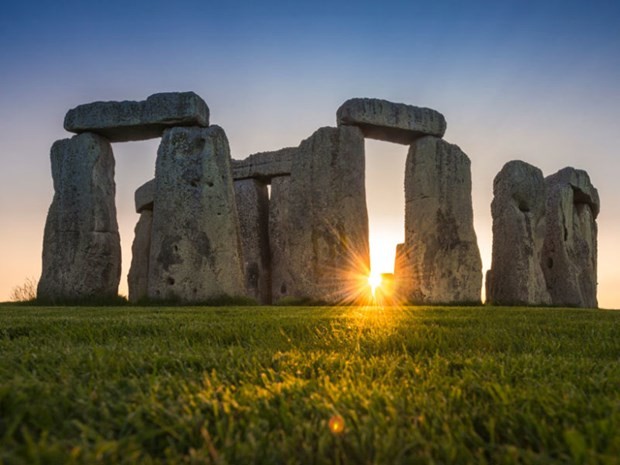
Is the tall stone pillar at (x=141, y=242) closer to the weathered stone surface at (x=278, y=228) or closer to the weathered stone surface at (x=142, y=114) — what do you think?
the weathered stone surface at (x=278, y=228)

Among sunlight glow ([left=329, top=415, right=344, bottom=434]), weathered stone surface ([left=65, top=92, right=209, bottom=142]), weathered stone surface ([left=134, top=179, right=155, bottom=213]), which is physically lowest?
sunlight glow ([left=329, top=415, right=344, bottom=434])

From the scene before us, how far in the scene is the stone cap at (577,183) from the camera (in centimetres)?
1294

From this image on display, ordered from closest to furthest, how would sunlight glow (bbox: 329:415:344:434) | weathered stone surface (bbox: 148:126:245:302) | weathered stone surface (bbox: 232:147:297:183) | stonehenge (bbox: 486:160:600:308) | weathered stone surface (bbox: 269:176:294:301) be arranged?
1. sunlight glow (bbox: 329:415:344:434)
2. weathered stone surface (bbox: 148:126:245:302)
3. stonehenge (bbox: 486:160:600:308)
4. weathered stone surface (bbox: 269:176:294:301)
5. weathered stone surface (bbox: 232:147:297:183)

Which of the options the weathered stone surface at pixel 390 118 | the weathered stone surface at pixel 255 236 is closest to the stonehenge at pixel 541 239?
the weathered stone surface at pixel 390 118

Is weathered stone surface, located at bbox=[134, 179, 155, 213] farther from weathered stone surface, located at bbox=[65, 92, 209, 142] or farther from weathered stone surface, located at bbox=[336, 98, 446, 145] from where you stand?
weathered stone surface, located at bbox=[336, 98, 446, 145]

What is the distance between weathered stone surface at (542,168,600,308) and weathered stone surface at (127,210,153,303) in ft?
32.8

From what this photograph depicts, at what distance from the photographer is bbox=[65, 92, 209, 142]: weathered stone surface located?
9.31 m

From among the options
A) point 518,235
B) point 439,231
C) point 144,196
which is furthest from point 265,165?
point 518,235

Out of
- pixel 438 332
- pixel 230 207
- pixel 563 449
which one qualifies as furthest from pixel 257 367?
pixel 230 207

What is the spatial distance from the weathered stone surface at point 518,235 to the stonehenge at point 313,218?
0.03m

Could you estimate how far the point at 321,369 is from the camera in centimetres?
205

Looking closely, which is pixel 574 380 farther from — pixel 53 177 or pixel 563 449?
pixel 53 177

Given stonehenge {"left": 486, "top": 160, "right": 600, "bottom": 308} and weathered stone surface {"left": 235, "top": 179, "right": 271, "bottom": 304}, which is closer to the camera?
stonehenge {"left": 486, "top": 160, "right": 600, "bottom": 308}

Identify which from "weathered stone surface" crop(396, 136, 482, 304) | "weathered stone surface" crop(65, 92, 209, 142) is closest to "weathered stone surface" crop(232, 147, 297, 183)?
"weathered stone surface" crop(396, 136, 482, 304)
